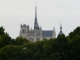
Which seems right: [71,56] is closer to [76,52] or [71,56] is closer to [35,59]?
[76,52]

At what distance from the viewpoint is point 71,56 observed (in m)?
76.5

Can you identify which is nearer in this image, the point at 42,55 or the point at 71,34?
the point at 42,55

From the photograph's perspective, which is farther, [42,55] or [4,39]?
[4,39]

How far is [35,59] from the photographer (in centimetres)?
7800

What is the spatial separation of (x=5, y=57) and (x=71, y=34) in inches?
526

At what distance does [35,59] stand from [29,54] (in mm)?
1294

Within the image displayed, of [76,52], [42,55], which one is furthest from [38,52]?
[76,52]

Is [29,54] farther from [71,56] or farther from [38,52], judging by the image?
[71,56]

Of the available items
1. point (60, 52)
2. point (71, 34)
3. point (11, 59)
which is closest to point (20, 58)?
point (11, 59)

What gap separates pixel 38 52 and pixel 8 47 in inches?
205

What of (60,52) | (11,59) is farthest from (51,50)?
(11,59)

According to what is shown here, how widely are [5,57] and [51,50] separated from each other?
25.4 ft

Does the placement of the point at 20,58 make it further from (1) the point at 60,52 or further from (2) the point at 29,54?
(1) the point at 60,52

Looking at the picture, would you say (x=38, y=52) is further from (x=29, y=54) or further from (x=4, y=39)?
(x=4, y=39)
